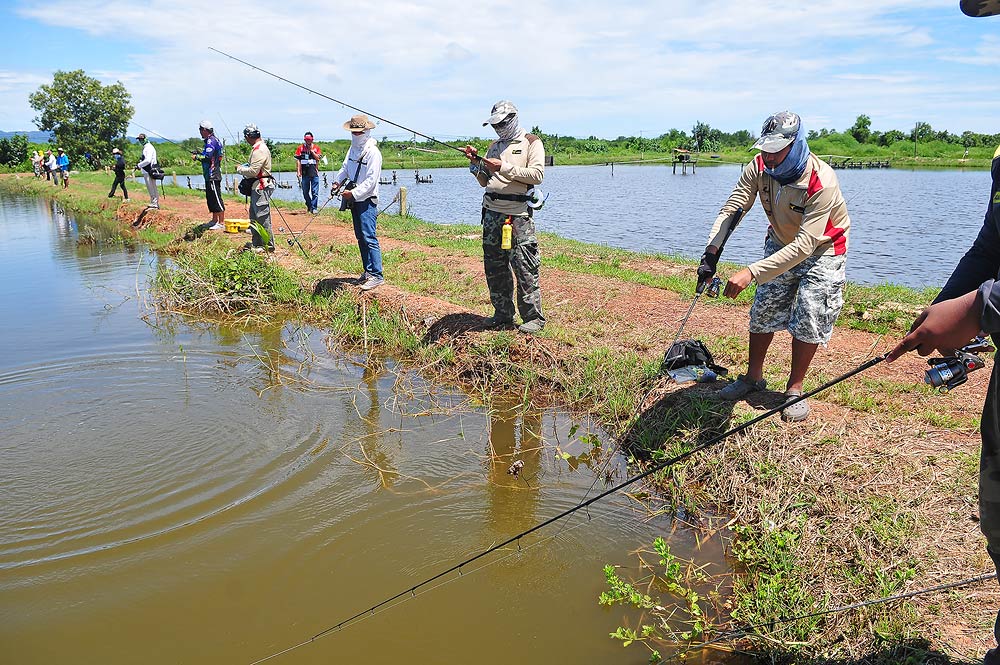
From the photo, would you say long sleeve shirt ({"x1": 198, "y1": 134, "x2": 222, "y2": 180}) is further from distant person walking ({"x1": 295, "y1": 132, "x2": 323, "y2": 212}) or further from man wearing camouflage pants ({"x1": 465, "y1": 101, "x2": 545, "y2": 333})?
man wearing camouflage pants ({"x1": 465, "y1": 101, "x2": 545, "y2": 333})

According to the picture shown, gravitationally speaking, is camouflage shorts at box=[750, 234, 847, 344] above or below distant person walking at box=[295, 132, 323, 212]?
below

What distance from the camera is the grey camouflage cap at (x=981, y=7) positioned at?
1880 millimetres

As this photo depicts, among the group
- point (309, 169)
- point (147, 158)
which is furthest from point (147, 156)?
point (309, 169)

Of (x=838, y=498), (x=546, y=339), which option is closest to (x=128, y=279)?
(x=546, y=339)

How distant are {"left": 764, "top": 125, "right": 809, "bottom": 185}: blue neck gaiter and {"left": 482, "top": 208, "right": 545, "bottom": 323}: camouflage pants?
7.01ft

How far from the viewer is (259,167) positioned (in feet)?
30.4

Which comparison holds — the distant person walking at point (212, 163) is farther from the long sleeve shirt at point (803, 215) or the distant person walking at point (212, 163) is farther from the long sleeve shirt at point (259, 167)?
the long sleeve shirt at point (803, 215)

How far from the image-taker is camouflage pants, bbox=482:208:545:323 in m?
5.43

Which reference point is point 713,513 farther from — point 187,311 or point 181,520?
point 187,311

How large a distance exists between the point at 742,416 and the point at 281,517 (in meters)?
2.91

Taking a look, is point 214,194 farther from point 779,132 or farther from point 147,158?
point 779,132

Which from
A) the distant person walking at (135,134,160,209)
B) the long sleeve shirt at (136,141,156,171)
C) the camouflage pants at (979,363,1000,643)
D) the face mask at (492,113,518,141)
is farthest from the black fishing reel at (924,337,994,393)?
the long sleeve shirt at (136,141,156,171)

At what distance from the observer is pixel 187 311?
793 centimetres

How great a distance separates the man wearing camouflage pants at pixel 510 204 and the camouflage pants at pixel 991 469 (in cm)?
372
